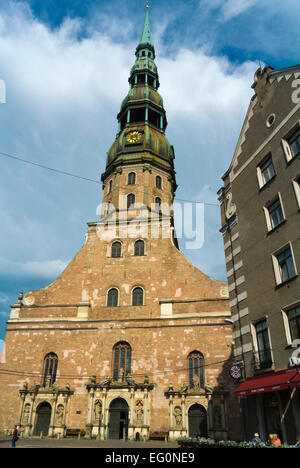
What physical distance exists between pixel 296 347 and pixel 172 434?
48.6 feet

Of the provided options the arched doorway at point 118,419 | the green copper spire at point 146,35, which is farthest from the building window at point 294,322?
the green copper spire at point 146,35

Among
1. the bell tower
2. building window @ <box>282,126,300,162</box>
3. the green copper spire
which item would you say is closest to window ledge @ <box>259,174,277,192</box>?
building window @ <box>282,126,300,162</box>

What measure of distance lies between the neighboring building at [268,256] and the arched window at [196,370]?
11.2 meters

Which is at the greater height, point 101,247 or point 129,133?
point 129,133

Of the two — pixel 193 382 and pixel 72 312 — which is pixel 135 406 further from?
pixel 72 312

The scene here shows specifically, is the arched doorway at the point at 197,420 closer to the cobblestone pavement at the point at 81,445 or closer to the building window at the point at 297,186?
the cobblestone pavement at the point at 81,445

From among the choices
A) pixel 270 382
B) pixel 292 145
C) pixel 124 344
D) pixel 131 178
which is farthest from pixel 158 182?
pixel 270 382

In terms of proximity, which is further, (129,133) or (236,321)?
(129,133)

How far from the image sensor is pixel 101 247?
29.7 metres

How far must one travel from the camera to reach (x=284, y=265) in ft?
38.8

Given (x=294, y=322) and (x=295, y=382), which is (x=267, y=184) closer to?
(x=294, y=322)

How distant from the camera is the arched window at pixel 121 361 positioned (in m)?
24.5

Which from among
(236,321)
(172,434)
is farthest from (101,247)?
(236,321)

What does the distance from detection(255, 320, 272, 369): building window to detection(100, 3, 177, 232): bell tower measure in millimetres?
18684
